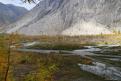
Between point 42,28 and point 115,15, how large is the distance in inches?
1810

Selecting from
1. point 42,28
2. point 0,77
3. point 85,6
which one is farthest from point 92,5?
point 0,77

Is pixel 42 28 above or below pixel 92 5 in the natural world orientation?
below

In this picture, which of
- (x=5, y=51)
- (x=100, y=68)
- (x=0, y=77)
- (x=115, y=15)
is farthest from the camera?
(x=115, y=15)

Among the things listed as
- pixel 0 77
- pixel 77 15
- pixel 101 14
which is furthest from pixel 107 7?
pixel 0 77

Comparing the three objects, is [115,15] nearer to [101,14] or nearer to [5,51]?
[101,14]

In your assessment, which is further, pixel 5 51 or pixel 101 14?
pixel 101 14

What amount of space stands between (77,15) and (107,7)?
17430mm

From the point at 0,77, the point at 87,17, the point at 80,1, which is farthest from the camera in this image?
the point at 80,1

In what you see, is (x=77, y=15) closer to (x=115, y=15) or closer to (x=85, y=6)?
(x=85, y=6)

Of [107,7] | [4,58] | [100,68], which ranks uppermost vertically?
[107,7]

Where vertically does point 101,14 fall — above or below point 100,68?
above

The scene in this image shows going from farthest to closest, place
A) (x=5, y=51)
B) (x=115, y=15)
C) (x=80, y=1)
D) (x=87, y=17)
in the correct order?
(x=80, y=1)
(x=87, y=17)
(x=115, y=15)
(x=5, y=51)

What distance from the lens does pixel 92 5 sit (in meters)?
186

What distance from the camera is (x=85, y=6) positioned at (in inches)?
7416
